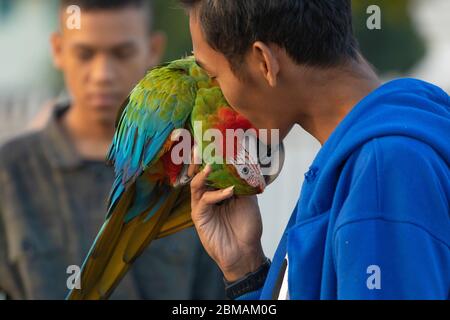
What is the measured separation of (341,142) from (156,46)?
2.02 meters

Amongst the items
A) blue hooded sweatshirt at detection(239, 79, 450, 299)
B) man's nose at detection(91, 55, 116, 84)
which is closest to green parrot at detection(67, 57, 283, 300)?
blue hooded sweatshirt at detection(239, 79, 450, 299)

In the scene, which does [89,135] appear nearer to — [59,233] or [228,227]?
[59,233]

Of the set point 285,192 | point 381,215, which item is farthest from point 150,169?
point 285,192

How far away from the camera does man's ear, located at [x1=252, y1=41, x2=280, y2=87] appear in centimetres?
126

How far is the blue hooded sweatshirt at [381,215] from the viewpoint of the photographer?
42.9 inches

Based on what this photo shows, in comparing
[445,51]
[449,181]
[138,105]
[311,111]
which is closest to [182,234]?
[138,105]

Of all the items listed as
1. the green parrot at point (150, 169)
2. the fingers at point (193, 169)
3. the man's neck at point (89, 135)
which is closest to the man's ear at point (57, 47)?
the man's neck at point (89, 135)

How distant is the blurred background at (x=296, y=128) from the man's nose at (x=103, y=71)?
388 millimetres

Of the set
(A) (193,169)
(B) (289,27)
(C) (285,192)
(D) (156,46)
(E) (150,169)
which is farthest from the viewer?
(C) (285,192)

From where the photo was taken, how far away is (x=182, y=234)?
2.76 metres

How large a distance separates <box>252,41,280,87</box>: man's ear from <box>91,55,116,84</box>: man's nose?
1648mm

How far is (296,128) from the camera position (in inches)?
154

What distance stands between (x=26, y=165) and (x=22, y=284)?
39 cm
